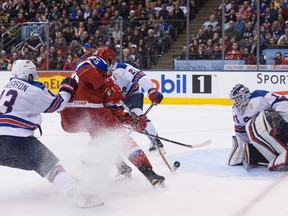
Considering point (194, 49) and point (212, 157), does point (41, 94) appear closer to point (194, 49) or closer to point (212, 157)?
point (212, 157)

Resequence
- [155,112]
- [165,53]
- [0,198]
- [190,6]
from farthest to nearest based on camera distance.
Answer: [190,6], [165,53], [155,112], [0,198]

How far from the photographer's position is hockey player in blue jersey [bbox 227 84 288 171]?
13.0 feet

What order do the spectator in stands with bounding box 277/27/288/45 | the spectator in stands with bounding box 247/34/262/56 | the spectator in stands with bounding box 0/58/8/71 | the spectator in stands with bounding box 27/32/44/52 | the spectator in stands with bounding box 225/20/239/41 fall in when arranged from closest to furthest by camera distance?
the spectator in stands with bounding box 277/27/288/45, the spectator in stands with bounding box 247/34/262/56, the spectator in stands with bounding box 225/20/239/41, the spectator in stands with bounding box 27/32/44/52, the spectator in stands with bounding box 0/58/8/71

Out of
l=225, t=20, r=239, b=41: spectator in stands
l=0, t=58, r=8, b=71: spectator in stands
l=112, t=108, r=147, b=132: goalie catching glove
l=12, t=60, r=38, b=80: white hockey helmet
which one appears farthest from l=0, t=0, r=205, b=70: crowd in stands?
l=12, t=60, r=38, b=80: white hockey helmet

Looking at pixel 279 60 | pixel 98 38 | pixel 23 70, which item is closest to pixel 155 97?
pixel 23 70

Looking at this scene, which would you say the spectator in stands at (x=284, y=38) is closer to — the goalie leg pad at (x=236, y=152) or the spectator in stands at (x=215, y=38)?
the spectator in stands at (x=215, y=38)

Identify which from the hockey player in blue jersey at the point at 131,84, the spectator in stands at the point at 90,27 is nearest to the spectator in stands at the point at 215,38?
the spectator in stands at the point at 90,27

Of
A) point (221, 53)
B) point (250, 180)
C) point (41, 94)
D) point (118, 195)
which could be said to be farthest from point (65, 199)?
point (221, 53)

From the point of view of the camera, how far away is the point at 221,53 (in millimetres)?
9328

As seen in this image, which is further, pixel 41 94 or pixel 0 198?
pixel 0 198

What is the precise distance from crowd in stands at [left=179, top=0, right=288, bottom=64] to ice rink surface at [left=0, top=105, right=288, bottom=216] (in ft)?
13.7

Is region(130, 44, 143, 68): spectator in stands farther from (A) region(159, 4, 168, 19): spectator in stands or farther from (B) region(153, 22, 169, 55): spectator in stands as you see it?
(A) region(159, 4, 168, 19): spectator in stands

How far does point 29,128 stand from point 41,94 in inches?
8.0

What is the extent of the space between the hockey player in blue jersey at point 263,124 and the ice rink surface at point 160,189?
94 millimetres
